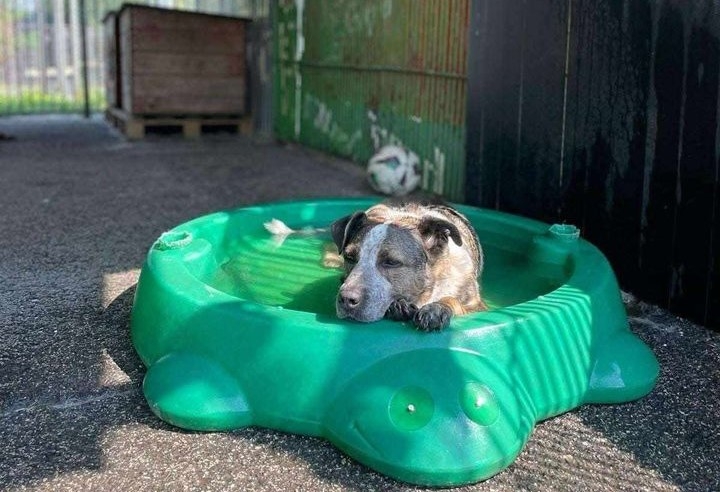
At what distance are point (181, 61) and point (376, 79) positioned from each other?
4265mm

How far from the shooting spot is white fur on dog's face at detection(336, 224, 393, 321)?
3316 millimetres

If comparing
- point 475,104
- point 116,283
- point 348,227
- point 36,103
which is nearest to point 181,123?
point 36,103

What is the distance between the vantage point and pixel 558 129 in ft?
18.1

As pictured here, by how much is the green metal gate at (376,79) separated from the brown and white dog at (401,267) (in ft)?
10.4

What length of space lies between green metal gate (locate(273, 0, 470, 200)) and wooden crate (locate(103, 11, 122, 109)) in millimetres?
3137

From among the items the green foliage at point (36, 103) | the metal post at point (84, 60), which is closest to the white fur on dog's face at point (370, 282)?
the metal post at point (84, 60)

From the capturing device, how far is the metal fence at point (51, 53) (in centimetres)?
1672

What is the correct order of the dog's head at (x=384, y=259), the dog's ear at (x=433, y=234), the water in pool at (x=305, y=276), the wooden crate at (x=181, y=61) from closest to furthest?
the dog's head at (x=384, y=259)
the dog's ear at (x=433, y=234)
the water in pool at (x=305, y=276)
the wooden crate at (x=181, y=61)

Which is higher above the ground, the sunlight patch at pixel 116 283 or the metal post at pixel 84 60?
the metal post at pixel 84 60

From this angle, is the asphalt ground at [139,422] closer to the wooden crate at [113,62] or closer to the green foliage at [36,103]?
the wooden crate at [113,62]

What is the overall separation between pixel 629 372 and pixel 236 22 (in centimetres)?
1011

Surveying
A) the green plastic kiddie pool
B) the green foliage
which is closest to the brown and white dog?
the green plastic kiddie pool

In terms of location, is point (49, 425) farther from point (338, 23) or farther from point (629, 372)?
point (338, 23)

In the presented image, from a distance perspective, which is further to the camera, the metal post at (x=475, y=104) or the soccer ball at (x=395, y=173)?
the soccer ball at (x=395, y=173)
